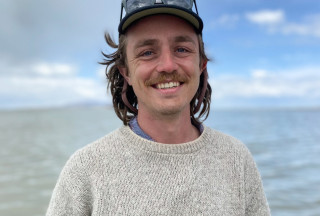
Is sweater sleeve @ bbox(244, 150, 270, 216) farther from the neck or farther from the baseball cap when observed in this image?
the baseball cap

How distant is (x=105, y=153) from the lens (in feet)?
6.44

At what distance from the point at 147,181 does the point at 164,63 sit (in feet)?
2.10

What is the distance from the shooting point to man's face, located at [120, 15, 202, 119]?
1866mm

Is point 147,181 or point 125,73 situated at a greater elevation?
point 125,73

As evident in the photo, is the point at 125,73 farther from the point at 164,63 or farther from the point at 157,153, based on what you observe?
the point at 157,153

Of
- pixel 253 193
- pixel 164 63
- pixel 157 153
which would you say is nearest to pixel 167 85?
pixel 164 63

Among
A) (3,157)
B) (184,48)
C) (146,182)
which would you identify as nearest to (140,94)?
(184,48)

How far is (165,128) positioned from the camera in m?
2.03

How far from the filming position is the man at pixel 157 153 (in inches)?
73.0

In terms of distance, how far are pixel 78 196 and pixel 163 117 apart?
634 mm

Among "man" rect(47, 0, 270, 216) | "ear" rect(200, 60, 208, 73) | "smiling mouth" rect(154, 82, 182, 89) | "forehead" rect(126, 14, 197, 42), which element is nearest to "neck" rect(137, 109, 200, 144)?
"man" rect(47, 0, 270, 216)

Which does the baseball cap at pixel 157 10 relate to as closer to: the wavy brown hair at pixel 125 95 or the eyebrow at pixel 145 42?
the eyebrow at pixel 145 42

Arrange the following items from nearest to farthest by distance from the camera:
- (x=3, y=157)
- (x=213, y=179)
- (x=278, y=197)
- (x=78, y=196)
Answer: (x=78, y=196)
(x=213, y=179)
(x=278, y=197)
(x=3, y=157)

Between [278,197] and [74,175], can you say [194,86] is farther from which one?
[278,197]
